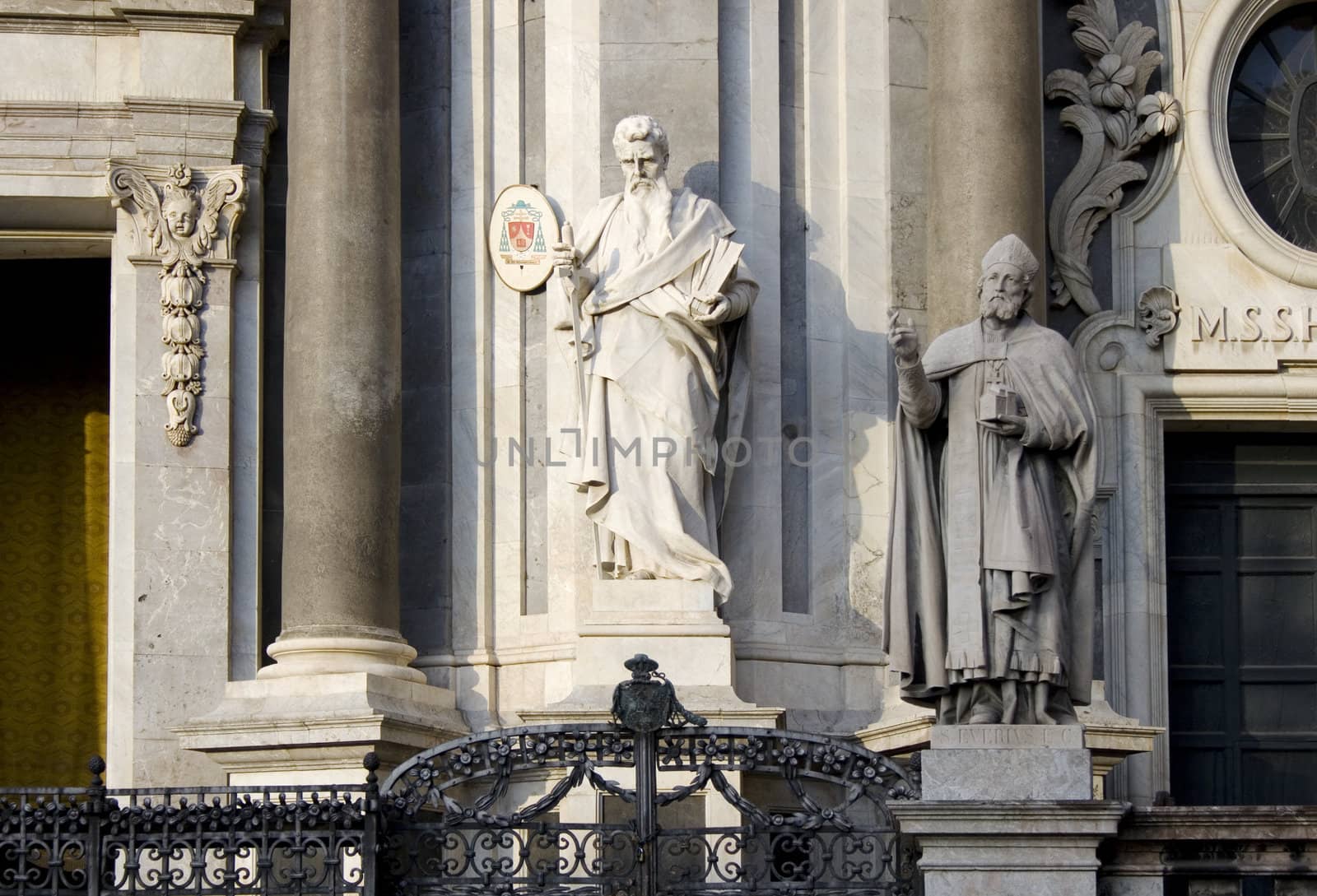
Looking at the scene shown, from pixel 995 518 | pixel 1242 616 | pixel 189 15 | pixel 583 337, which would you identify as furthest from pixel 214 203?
pixel 1242 616

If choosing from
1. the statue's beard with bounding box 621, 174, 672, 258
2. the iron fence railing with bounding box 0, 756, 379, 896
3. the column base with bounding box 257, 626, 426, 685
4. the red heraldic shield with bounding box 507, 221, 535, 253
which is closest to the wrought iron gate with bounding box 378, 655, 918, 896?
the iron fence railing with bounding box 0, 756, 379, 896

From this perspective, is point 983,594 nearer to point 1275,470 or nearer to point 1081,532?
point 1081,532

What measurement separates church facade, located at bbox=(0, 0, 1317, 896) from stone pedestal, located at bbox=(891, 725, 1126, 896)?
3041mm

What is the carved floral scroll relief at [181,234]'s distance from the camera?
61.3ft

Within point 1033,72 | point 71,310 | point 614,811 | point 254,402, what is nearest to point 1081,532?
point 614,811

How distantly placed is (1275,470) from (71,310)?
29.7 ft

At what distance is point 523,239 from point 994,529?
535 centimetres

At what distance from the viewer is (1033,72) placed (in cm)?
1814

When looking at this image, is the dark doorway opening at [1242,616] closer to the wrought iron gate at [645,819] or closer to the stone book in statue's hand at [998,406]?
the wrought iron gate at [645,819]

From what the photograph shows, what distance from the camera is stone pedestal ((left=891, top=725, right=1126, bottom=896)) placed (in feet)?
44.2

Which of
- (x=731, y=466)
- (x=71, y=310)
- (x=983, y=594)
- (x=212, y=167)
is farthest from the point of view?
(x=71, y=310)

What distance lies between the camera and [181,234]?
61.8 feet

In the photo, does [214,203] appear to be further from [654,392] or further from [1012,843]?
[1012,843]

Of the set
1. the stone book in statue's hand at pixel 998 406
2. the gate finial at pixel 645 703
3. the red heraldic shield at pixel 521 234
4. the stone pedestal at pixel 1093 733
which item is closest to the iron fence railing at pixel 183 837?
the gate finial at pixel 645 703
